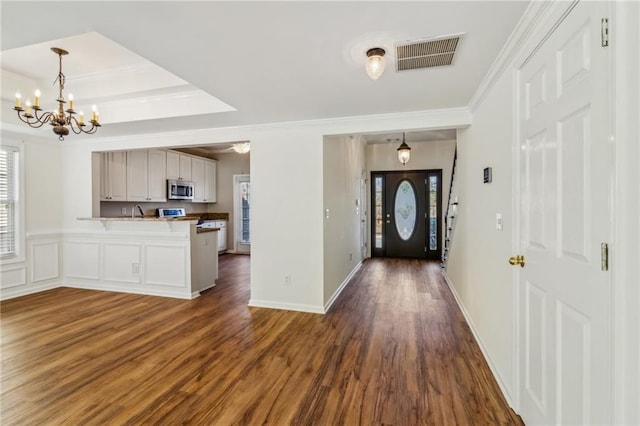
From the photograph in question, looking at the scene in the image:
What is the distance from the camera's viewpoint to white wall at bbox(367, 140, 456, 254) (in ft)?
22.1

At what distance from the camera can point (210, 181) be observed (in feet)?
25.8

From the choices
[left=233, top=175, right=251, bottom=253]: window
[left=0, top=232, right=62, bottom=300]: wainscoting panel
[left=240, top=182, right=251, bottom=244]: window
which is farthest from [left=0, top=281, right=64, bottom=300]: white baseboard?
[left=240, top=182, right=251, bottom=244]: window

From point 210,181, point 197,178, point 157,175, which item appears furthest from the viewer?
point 210,181

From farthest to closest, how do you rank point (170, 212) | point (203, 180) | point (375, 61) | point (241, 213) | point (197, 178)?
point (241, 213)
point (203, 180)
point (197, 178)
point (170, 212)
point (375, 61)

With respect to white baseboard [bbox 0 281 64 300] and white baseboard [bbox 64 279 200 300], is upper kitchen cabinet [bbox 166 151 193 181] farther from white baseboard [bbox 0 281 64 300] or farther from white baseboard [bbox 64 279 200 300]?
white baseboard [bbox 0 281 64 300]

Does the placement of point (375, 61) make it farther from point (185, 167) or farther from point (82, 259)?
point (185, 167)

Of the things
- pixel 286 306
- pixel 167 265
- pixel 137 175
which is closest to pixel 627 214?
pixel 286 306

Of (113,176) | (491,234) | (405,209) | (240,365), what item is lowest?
(240,365)

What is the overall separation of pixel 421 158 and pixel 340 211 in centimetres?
341

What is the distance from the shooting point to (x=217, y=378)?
225 centimetres

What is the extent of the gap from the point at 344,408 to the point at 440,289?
3.10 metres

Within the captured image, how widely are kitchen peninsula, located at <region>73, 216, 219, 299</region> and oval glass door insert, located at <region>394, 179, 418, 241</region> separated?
14.1ft

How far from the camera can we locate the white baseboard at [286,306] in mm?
3639

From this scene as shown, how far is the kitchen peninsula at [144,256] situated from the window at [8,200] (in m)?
0.70
